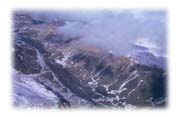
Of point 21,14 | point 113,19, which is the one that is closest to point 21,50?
point 21,14

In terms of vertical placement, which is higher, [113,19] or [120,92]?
[113,19]

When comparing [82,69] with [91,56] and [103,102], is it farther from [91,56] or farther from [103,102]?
[103,102]

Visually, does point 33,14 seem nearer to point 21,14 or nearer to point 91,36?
point 21,14
